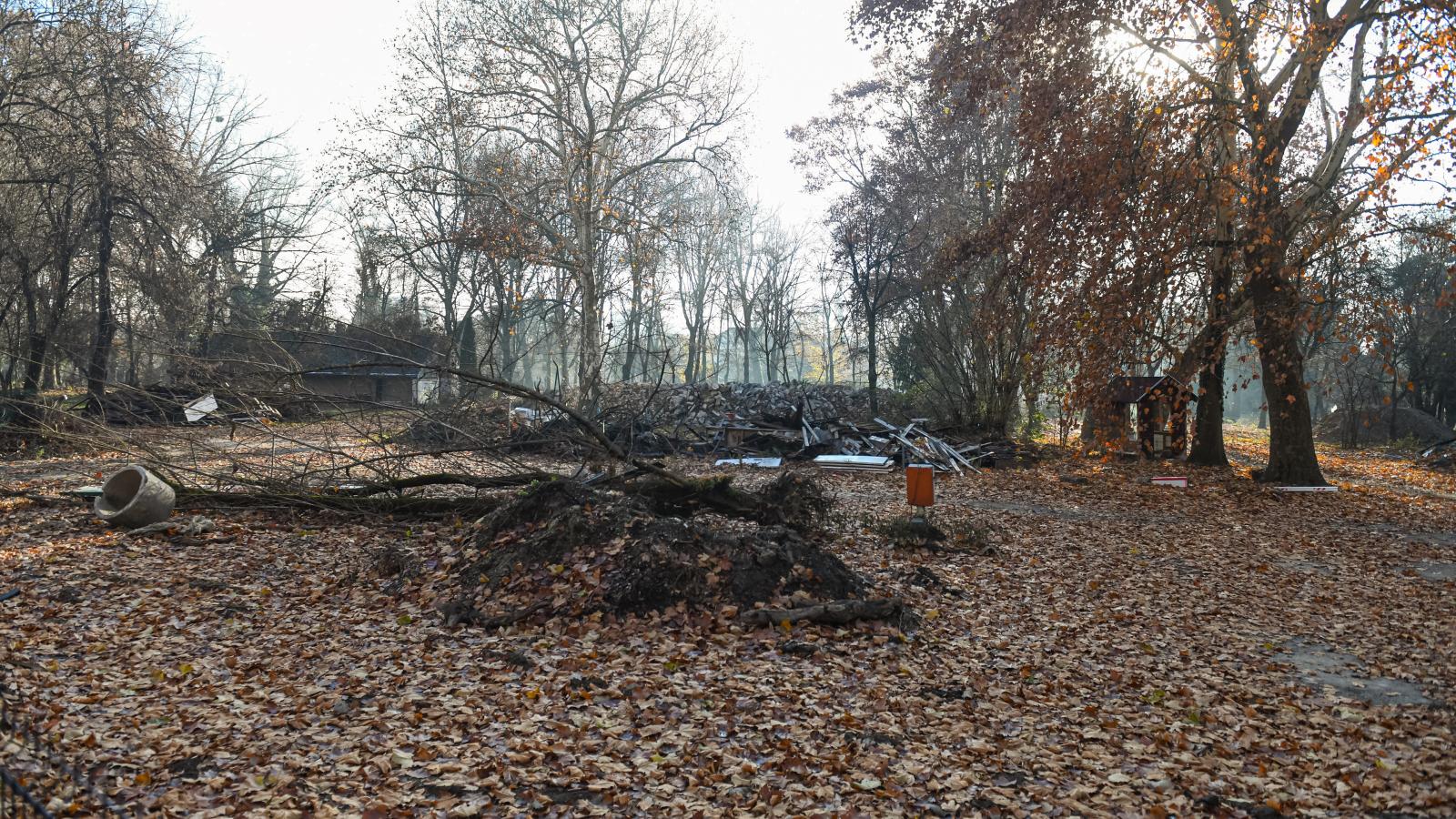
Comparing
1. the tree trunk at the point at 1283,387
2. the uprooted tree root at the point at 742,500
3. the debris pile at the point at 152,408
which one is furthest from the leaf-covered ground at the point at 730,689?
the debris pile at the point at 152,408

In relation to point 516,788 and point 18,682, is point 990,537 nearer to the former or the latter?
point 516,788

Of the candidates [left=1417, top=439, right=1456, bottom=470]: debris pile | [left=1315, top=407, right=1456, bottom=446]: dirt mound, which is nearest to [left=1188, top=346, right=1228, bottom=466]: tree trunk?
[left=1417, top=439, right=1456, bottom=470]: debris pile

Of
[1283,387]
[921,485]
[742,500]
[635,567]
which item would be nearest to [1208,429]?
[1283,387]

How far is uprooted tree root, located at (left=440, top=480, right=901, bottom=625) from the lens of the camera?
6398 mm

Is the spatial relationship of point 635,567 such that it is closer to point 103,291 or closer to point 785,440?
point 785,440

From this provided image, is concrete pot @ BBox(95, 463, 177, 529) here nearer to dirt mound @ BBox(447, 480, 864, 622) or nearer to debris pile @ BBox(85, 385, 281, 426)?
dirt mound @ BBox(447, 480, 864, 622)

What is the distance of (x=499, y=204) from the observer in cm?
2206

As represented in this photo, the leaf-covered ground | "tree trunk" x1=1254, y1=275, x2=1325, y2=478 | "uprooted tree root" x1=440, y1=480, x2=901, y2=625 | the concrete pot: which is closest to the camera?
the leaf-covered ground

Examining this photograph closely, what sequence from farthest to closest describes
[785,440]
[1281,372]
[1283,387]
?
1. [785,440]
2. [1283,387]
3. [1281,372]

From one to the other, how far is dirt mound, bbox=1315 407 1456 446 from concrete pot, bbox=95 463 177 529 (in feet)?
97.0

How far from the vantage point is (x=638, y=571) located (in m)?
6.60

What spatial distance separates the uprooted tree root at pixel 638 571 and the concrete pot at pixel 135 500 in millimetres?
3847

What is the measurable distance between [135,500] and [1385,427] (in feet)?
104

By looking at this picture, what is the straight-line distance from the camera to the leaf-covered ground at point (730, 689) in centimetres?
389
